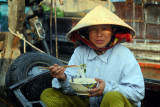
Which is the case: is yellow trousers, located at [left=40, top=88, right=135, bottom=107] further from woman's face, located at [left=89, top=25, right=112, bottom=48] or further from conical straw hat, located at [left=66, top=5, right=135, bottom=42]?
conical straw hat, located at [left=66, top=5, right=135, bottom=42]

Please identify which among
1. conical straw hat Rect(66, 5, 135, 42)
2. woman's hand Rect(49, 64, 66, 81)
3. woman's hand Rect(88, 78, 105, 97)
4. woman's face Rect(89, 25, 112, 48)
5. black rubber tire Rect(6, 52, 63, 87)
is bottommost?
black rubber tire Rect(6, 52, 63, 87)

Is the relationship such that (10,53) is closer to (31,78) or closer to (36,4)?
(36,4)

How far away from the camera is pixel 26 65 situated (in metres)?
4.16

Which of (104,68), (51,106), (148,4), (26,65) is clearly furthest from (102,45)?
(148,4)

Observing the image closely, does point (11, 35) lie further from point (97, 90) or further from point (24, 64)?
point (97, 90)

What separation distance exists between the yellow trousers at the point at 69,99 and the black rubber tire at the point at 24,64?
6.92ft

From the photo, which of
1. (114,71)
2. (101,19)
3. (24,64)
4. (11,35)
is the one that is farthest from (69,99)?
(11,35)

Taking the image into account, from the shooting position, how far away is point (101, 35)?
2010 millimetres


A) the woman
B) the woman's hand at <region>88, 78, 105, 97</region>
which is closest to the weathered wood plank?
the woman

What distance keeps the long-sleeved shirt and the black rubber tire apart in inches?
84.4

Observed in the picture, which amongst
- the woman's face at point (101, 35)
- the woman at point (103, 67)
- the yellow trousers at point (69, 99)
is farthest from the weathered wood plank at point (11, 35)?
the woman's face at point (101, 35)

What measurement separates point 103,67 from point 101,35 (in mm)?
316

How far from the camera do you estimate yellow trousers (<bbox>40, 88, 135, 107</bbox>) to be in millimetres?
1628

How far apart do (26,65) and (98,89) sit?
2753mm
